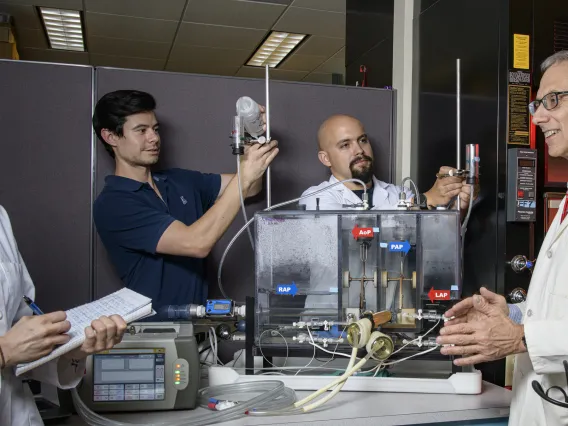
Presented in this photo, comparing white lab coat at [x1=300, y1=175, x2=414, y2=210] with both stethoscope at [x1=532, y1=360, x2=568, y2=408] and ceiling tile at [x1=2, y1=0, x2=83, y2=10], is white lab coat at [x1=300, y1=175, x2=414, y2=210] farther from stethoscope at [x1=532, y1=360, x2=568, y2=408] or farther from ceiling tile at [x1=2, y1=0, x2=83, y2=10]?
ceiling tile at [x1=2, y1=0, x2=83, y2=10]

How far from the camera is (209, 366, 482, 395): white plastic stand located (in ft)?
5.44

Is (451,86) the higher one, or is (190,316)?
(451,86)

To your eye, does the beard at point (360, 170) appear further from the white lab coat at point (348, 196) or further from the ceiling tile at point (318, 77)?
the ceiling tile at point (318, 77)

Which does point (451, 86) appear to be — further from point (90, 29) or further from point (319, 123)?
point (90, 29)

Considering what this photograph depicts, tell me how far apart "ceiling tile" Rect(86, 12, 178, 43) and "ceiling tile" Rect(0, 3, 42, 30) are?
43 centimetres

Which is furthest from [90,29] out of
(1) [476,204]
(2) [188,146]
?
(1) [476,204]

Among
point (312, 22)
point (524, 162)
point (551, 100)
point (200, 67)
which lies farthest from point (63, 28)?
point (551, 100)

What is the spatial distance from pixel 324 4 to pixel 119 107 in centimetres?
297

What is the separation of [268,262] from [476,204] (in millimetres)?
813

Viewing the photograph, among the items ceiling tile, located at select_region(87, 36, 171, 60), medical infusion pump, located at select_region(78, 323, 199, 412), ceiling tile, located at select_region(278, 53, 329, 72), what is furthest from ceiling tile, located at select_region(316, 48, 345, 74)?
medical infusion pump, located at select_region(78, 323, 199, 412)

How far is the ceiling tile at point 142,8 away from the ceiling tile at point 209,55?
860 mm

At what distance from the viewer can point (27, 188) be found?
87.4 inches

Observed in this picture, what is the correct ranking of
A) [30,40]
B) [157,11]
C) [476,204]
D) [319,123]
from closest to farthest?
[476,204] → [319,123] → [157,11] → [30,40]

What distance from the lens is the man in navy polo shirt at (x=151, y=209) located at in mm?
2006
